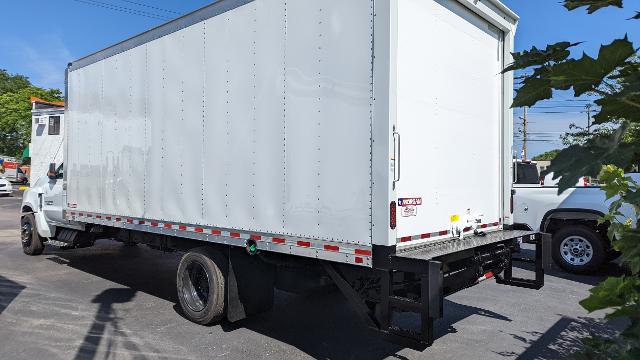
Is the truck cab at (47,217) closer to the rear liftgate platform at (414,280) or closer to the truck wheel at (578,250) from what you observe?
the rear liftgate platform at (414,280)

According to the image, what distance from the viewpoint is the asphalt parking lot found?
496 centimetres

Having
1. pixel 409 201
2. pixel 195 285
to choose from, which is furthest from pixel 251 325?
pixel 409 201

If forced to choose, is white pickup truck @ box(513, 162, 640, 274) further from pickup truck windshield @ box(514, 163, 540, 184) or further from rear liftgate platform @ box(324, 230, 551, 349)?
rear liftgate platform @ box(324, 230, 551, 349)

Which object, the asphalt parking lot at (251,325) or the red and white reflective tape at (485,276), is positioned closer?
the asphalt parking lot at (251,325)

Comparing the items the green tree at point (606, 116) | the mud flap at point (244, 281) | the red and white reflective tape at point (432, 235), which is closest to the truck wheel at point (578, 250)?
the red and white reflective tape at point (432, 235)

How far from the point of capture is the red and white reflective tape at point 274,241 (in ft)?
13.6

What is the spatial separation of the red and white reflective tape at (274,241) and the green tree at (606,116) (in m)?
2.77

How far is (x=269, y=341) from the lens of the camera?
209 inches

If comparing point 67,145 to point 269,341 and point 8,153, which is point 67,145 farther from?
point 8,153

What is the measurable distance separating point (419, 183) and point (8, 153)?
173 ft

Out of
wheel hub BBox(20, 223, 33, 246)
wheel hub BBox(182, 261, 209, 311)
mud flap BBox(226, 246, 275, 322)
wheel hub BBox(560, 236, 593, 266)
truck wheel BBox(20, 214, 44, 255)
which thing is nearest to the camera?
mud flap BBox(226, 246, 275, 322)

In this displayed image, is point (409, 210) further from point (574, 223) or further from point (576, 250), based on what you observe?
point (574, 223)

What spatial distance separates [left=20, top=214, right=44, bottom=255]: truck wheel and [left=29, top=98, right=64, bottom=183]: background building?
97 cm

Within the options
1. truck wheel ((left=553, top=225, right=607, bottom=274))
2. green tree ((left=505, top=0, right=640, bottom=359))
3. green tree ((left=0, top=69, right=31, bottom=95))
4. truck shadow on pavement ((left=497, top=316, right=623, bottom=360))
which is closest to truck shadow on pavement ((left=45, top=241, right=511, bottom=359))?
truck shadow on pavement ((left=497, top=316, right=623, bottom=360))
